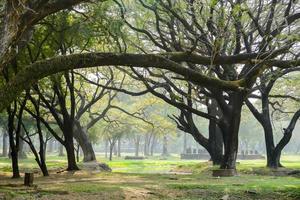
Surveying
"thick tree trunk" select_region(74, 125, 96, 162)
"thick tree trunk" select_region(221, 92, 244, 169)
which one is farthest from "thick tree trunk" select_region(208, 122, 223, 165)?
"thick tree trunk" select_region(74, 125, 96, 162)

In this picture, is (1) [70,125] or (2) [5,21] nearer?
(2) [5,21]

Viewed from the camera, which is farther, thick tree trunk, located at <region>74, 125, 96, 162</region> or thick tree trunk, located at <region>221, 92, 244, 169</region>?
thick tree trunk, located at <region>74, 125, 96, 162</region>

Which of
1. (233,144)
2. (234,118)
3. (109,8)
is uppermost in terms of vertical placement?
(109,8)

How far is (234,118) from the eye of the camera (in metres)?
19.8

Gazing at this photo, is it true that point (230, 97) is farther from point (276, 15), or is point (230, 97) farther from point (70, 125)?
point (70, 125)

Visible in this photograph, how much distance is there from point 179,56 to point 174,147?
9665 cm

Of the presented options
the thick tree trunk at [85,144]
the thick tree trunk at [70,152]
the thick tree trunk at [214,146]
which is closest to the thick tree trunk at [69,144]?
the thick tree trunk at [70,152]

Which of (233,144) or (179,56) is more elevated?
(179,56)

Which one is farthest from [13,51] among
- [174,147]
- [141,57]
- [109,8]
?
[174,147]

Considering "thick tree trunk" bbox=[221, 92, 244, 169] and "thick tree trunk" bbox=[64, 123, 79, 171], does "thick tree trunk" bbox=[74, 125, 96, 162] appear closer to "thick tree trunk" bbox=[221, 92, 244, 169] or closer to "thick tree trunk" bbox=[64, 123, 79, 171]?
"thick tree trunk" bbox=[64, 123, 79, 171]

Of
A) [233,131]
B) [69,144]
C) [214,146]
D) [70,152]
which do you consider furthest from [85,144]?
[233,131]

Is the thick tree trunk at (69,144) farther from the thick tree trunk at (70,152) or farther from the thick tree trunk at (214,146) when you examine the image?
the thick tree trunk at (214,146)

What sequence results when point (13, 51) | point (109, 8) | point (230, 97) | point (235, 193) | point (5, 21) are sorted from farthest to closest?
point (230, 97), point (109, 8), point (235, 193), point (13, 51), point (5, 21)

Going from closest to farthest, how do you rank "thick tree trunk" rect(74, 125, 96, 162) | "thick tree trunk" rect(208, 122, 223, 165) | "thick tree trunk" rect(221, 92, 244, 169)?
"thick tree trunk" rect(221, 92, 244, 169) → "thick tree trunk" rect(208, 122, 223, 165) → "thick tree trunk" rect(74, 125, 96, 162)
